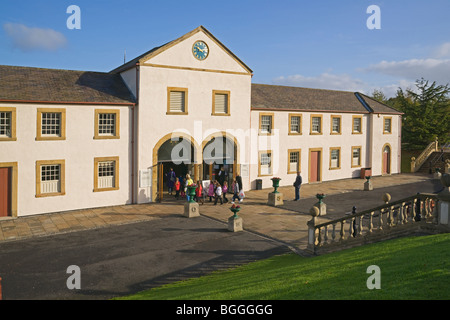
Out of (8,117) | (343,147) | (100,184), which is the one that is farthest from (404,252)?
(343,147)

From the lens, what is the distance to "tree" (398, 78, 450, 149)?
141 ft

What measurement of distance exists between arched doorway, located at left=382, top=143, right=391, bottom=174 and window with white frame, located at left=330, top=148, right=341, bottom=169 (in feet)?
23.2

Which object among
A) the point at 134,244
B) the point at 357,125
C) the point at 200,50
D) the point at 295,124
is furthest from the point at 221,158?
the point at 357,125

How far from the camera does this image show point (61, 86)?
22.0 metres

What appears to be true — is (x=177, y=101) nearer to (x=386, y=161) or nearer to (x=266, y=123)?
(x=266, y=123)

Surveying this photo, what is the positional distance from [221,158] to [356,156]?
16.1 m

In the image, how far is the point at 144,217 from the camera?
2030 centimetres

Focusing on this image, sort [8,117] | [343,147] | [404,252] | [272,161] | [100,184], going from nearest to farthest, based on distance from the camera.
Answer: [404,252], [8,117], [100,184], [272,161], [343,147]

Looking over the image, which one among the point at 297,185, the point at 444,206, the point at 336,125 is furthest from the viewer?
the point at 336,125

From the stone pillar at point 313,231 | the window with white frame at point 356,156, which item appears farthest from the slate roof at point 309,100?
the stone pillar at point 313,231

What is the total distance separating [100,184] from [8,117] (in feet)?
20.1

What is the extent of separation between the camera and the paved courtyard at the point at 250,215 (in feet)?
57.3

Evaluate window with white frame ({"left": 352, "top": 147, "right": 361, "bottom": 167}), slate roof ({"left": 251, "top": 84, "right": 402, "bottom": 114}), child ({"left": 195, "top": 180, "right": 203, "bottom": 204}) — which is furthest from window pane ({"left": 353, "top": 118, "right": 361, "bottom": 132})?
child ({"left": 195, "top": 180, "right": 203, "bottom": 204})

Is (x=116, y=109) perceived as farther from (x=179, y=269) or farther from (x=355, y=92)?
(x=355, y=92)
